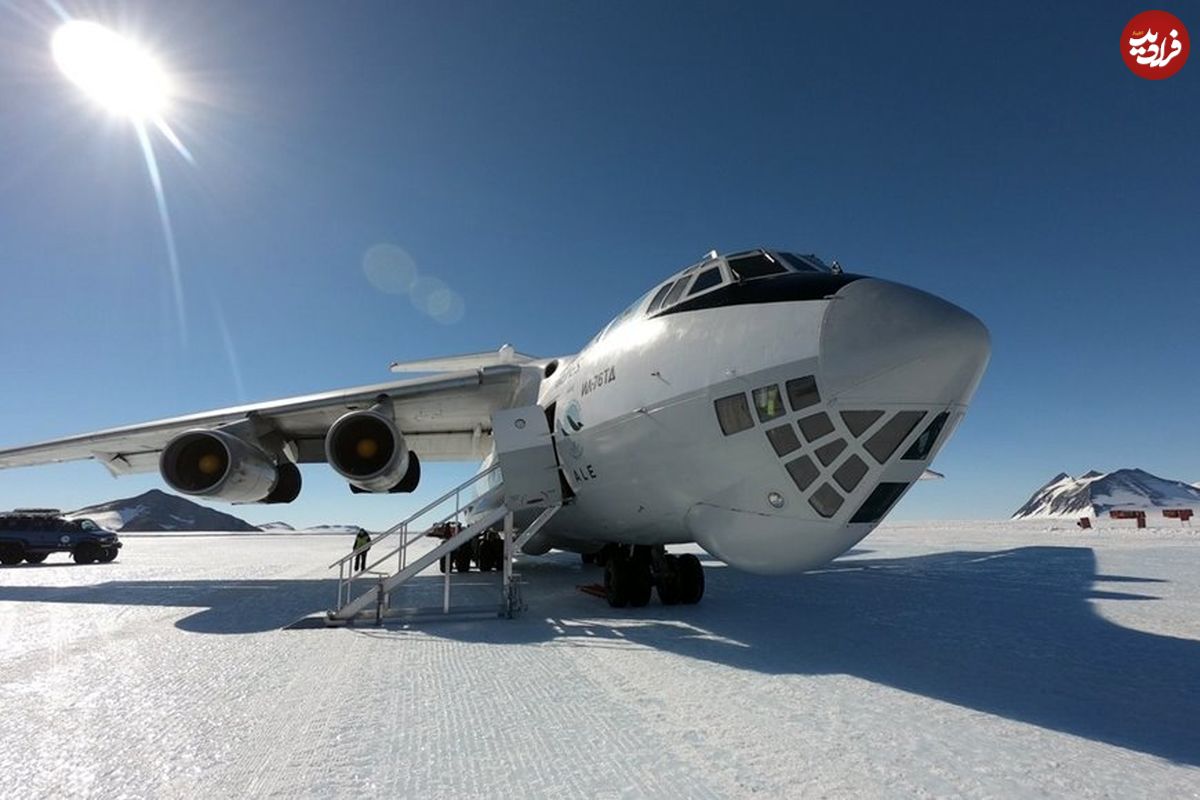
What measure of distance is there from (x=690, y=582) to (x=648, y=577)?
21.4 inches

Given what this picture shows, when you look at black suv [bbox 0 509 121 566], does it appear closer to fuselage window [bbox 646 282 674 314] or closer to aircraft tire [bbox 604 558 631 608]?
aircraft tire [bbox 604 558 631 608]

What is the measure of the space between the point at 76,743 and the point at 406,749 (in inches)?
66.1

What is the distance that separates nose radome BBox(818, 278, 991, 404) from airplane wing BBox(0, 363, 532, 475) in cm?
660

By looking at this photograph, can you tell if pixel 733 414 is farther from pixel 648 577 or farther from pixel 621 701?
pixel 648 577

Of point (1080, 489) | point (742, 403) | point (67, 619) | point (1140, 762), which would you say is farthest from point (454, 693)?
point (1080, 489)

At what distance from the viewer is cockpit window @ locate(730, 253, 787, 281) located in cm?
530

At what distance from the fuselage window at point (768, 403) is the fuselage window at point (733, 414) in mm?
96

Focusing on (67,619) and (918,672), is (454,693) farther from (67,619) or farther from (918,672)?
(67,619)

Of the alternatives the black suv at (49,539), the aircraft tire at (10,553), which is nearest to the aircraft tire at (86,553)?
the black suv at (49,539)

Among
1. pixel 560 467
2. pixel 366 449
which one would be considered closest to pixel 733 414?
pixel 560 467

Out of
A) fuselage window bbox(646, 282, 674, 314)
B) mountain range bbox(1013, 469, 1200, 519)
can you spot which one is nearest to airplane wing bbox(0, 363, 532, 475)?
fuselage window bbox(646, 282, 674, 314)

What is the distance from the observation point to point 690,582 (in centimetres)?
783

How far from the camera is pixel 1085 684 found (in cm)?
407

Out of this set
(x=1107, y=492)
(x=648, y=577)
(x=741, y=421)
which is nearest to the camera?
(x=741, y=421)
